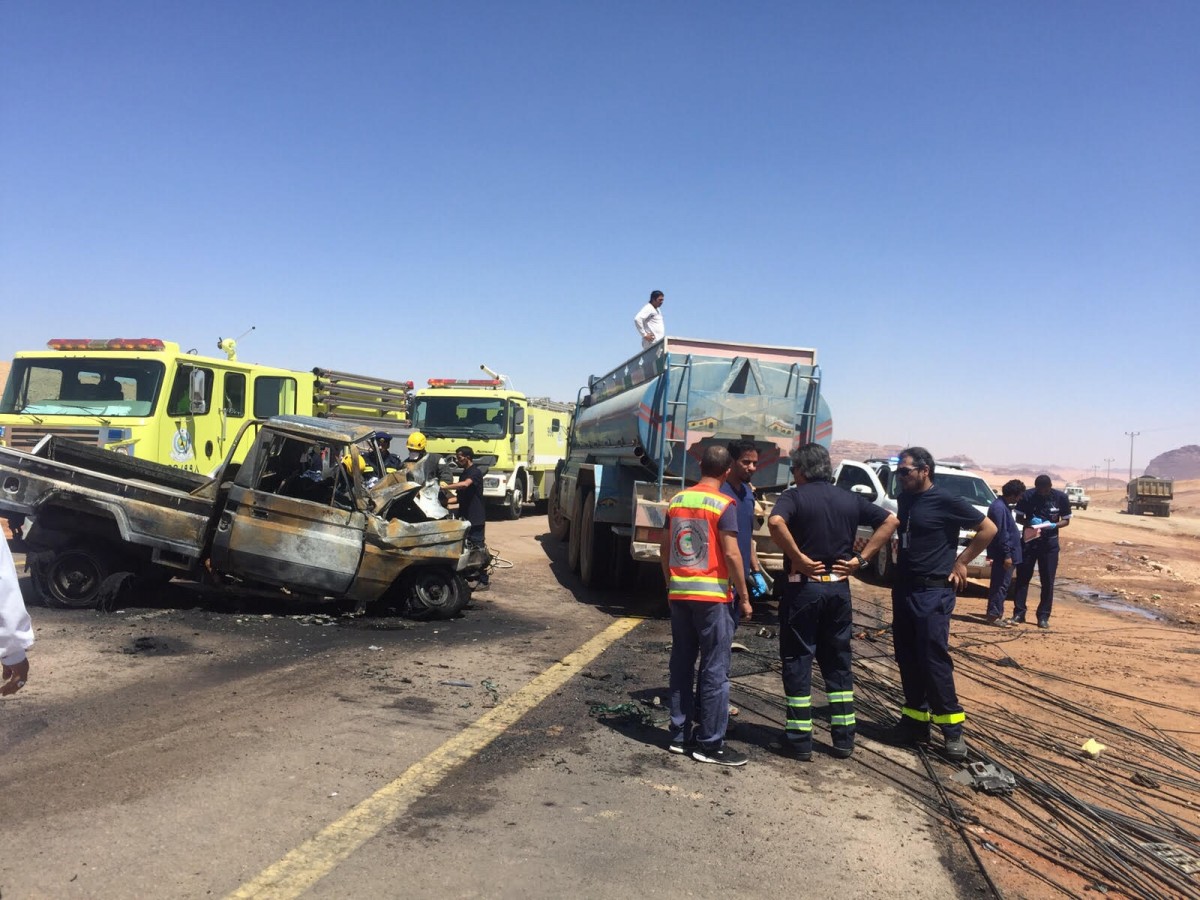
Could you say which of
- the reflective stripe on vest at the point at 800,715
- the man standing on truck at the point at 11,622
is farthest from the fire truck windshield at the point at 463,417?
the man standing on truck at the point at 11,622

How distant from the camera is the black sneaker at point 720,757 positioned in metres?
5.06

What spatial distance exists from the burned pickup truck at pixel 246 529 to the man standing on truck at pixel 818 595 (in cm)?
397

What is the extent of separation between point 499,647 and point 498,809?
139 inches

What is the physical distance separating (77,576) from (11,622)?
6.21m

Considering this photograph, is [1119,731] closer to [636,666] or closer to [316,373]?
[636,666]

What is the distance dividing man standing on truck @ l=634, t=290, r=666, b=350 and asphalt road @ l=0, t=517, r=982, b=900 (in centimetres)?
544

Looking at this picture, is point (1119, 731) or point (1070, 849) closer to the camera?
point (1070, 849)

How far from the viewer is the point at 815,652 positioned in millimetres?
5430

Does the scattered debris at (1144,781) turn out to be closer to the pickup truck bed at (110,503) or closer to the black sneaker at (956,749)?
the black sneaker at (956,749)

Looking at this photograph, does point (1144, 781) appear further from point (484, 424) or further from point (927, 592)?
point (484, 424)

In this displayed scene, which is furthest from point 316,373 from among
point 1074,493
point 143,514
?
point 1074,493

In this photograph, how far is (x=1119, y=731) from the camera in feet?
20.6

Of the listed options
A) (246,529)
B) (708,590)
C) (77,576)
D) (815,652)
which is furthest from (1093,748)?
(77,576)

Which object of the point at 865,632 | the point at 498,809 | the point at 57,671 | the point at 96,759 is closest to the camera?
the point at 498,809
